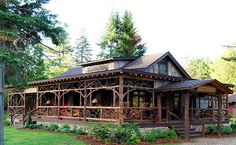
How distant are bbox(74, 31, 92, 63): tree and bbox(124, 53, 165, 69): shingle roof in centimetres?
3937

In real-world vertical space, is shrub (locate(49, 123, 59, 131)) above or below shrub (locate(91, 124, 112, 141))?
below

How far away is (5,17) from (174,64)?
15.6m

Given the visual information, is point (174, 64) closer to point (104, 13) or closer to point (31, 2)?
point (31, 2)

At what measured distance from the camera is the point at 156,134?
1770 centimetres

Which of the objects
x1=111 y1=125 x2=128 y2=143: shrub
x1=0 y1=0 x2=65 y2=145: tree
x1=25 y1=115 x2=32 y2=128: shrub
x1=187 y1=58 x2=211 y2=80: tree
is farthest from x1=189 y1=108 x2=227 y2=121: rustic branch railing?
x1=187 y1=58 x2=211 y2=80: tree

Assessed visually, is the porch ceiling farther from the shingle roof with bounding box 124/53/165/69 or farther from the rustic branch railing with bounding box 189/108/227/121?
the shingle roof with bounding box 124/53/165/69

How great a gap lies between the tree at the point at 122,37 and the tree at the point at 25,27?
31.5 meters

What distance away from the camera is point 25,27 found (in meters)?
12.7

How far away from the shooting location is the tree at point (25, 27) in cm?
1233

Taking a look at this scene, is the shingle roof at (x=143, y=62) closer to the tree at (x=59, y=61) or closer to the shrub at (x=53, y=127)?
the shrub at (x=53, y=127)

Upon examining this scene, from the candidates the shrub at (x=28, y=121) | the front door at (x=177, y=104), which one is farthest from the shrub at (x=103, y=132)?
the shrub at (x=28, y=121)

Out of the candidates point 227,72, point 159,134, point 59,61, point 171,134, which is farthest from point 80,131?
point 227,72

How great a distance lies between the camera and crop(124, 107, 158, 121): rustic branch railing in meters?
18.5

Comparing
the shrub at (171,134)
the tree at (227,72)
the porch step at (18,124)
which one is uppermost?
the tree at (227,72)
